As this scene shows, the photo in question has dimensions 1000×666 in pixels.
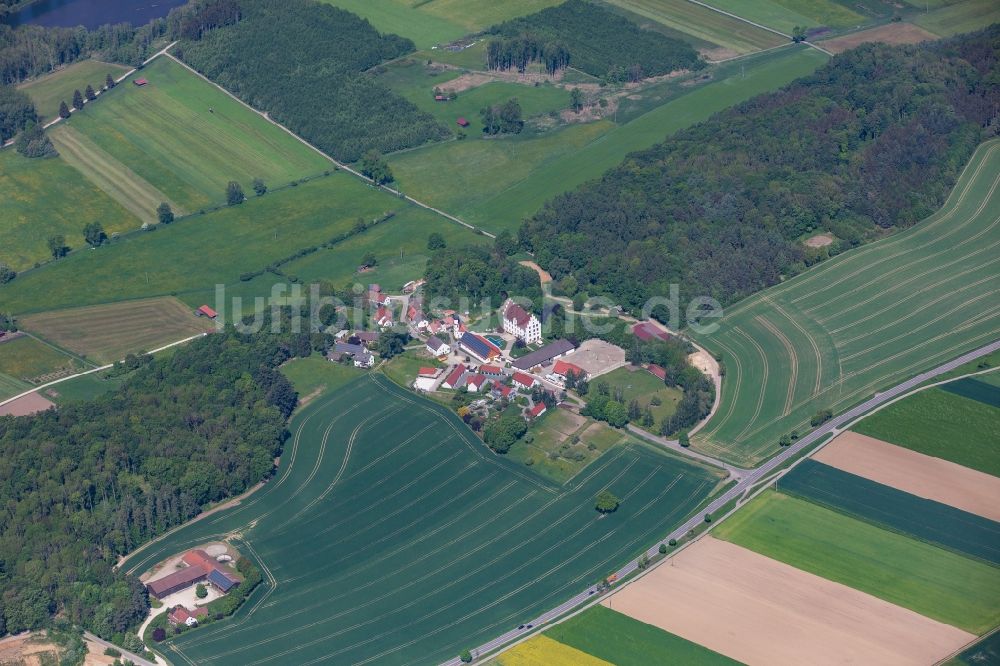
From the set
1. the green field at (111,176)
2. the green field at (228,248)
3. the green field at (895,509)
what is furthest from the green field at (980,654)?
the green field at (111,176)

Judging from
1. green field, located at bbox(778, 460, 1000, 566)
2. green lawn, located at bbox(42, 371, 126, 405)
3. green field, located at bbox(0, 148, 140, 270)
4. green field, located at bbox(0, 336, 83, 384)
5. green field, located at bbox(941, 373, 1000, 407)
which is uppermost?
green field, located at bbox(941, 373, 1000, 407)

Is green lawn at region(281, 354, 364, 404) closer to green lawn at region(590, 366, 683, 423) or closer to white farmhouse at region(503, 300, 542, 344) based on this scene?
white farmhouse at region(503, 300, 542, 344)

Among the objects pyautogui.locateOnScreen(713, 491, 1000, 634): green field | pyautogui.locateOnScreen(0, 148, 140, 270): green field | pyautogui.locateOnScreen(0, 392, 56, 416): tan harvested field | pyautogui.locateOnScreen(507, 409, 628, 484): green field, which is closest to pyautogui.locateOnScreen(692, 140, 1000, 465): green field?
pyautogui.locateOnScreen(507, 409, 628, 484): green field

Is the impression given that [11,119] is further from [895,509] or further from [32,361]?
[895,509]

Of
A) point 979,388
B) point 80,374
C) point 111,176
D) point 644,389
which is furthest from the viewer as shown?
point 111,176

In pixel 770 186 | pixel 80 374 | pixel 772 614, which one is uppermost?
pixel 770 186

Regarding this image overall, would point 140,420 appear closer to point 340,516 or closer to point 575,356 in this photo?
point 340,516

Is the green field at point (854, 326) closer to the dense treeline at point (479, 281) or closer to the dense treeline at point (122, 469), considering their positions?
the dense treeline at point (479, 281)

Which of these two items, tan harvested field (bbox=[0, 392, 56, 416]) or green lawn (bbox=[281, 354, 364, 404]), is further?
green lawn (bbox=[281, 354, 364, 404])

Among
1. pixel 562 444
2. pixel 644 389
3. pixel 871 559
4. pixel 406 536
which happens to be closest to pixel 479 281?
pixel 644 389
